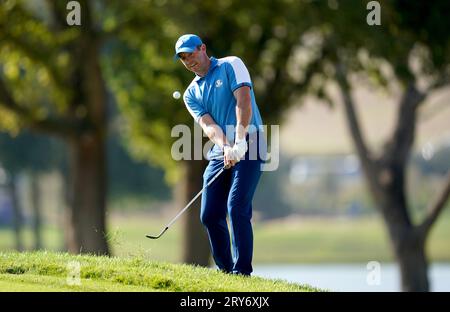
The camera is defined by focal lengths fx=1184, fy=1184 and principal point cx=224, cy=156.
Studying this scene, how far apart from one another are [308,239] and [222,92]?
248ft

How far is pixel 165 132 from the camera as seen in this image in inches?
1209

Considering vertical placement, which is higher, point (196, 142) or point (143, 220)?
point (143, 220)

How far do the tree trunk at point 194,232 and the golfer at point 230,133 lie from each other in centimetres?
1847

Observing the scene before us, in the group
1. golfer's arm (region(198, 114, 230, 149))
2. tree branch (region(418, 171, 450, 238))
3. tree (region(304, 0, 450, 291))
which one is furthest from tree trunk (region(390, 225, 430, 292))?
golfer's arm (region(198, 114, 230, 149))

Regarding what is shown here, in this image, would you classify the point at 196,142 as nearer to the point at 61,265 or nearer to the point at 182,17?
the point at 182,17

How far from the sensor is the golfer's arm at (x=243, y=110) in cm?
1118

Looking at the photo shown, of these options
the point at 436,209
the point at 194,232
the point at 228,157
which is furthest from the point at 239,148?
the point at 436,209

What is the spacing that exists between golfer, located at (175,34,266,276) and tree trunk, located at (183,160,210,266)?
1847cm

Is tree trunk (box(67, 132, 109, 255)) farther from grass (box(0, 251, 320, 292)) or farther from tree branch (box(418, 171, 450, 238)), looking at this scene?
grass (box(0, 251, 320, 292))

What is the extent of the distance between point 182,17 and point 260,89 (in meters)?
4.64

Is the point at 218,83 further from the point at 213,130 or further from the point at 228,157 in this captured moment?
the point at 228,157

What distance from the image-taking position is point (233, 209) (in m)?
11.4
